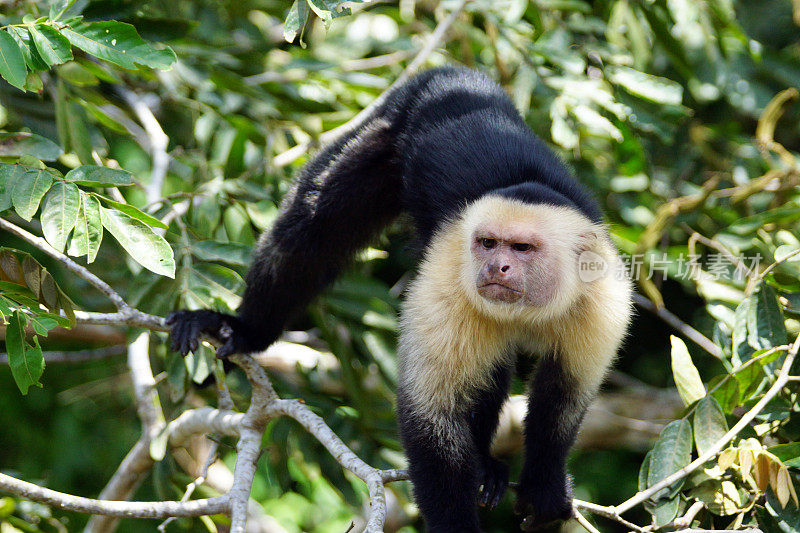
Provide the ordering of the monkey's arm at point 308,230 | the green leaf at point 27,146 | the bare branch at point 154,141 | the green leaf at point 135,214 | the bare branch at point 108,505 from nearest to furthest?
the bare branch at point 108,505
the green leaf at point 135,214
the green leaf at point 27,146
the monkey's arm at point 308,230
the bare branch at point 154,141

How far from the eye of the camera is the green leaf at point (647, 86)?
378 cm

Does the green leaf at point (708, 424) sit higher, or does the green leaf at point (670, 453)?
the green leaf at point (708, 424)

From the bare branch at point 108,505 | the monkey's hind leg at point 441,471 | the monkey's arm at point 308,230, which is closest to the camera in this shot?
the bare branch at point 108,505

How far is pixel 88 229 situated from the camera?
2266 mm

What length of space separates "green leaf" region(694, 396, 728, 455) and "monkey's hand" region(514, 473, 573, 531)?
47 centimetres

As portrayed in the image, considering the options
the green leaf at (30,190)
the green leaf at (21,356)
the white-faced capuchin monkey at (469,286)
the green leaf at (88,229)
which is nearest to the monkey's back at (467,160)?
the white-faced capuchin monkey at (469,286)

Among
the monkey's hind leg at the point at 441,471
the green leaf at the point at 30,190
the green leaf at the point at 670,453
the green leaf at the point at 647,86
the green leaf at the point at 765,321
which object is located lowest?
the monkey's hind leg at the point at 441,471

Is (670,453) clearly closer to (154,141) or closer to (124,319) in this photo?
(124,319)

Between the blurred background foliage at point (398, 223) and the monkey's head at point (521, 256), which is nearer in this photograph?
the monkey's head at point (521, 256)

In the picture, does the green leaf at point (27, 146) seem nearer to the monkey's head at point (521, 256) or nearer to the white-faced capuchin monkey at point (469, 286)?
the white-faced capuchin monkey at point (469, 286)

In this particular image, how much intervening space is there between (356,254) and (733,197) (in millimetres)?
1975

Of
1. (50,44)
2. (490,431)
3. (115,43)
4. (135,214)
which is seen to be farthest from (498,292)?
(50,44)

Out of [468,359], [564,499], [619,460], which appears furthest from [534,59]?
[619,460]

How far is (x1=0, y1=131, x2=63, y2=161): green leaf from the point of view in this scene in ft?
8.62
